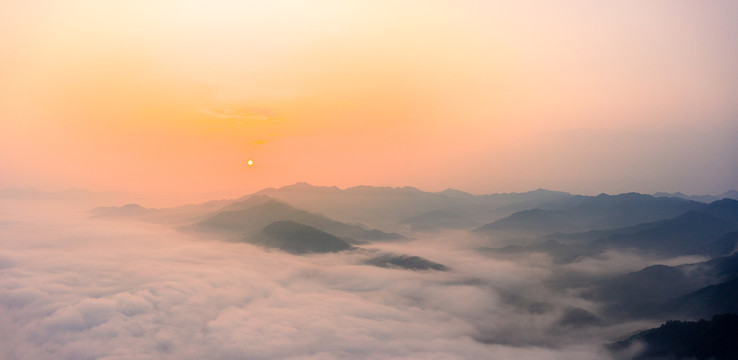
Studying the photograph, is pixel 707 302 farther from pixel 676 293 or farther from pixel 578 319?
pixel 578 319

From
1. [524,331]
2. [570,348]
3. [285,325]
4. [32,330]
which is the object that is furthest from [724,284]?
[32,330]

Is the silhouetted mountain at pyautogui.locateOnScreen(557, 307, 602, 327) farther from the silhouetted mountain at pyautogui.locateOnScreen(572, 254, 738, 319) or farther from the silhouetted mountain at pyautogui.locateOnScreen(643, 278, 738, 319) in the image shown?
the silhouetted mountain at pyautogui.locateOnScreen(643, 278, 738, 319)

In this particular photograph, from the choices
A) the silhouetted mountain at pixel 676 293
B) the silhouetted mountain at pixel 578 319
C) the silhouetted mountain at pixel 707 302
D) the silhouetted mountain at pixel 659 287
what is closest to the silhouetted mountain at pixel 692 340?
the silhouetted mountain at pixel 707 302

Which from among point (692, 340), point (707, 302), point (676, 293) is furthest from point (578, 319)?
point (692, 340)

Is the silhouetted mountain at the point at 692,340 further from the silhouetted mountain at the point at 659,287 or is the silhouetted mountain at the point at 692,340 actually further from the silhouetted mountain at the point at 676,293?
the silhouetted mountain at the point at 659,287

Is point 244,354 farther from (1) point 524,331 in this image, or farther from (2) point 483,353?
(1) point 524,331

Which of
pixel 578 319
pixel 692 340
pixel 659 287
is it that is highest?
pixel 659 287

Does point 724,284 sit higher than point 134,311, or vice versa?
point 724,284

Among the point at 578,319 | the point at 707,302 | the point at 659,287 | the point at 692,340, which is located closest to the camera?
the point at 692,340
